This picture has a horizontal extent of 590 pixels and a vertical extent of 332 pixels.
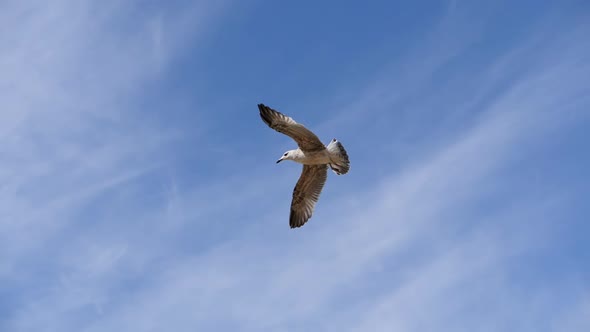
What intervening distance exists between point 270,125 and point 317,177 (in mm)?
3289

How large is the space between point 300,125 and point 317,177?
3.19 meters

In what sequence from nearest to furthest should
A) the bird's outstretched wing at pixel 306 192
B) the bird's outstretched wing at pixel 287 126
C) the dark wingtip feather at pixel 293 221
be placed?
the bird's outstretched wing at pixel 287 126, the bird's outstretched wing at pixel 306 192, the dark wingtip feather at pixel 293 221

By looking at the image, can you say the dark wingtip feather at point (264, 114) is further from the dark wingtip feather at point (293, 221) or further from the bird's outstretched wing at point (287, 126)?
the dark wingtip feather at point (293, 221)

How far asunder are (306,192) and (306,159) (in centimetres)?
216

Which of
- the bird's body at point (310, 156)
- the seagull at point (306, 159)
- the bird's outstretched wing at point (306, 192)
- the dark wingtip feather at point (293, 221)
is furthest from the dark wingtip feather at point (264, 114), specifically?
the dark wingtip feather at point (293, 221)

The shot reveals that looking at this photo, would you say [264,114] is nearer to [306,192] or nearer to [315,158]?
[315,158]

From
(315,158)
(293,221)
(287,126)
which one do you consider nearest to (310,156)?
(315,158)

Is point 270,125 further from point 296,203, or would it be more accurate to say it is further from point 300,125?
point 296,203

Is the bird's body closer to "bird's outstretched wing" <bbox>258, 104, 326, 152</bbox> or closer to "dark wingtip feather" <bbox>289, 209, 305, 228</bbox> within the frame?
"bird's outstretched wing" <bbox>258, 104, 326, 152</bbox>

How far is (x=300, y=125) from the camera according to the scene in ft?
76.6

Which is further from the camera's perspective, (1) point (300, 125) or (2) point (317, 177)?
(2) point (317, 177)

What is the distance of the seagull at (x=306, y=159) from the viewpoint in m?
23.5

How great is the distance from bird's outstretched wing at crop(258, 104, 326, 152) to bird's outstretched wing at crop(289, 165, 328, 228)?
185 cm

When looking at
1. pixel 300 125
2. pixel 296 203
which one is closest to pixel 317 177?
pixel 296 203
